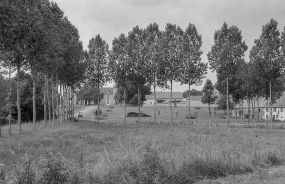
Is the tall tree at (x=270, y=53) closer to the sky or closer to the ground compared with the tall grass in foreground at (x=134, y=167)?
closer to the sky

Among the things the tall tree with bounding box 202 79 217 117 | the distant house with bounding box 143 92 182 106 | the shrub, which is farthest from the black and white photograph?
the distant house with bounding box 143 92 182 106

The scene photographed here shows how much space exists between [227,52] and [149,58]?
12.4 meters

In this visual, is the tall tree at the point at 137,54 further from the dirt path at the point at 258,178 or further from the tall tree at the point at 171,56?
the dirt path at the point at 258,178

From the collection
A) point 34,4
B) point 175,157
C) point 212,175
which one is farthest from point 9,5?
point 212,175

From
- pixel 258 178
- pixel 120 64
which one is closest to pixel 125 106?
pixel 120 64

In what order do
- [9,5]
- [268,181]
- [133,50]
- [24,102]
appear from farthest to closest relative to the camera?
[24,102] < [133,50] < [9,5] < [268,181]

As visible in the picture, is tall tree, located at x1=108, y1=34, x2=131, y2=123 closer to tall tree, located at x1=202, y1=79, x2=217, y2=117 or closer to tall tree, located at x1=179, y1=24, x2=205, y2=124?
tall tree, located at x1=179, y1=24, x2=205, y2=124

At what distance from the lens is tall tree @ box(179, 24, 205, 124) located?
164 feet

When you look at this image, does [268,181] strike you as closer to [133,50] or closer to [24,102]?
[133,50]

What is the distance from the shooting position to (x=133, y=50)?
48.8 metres

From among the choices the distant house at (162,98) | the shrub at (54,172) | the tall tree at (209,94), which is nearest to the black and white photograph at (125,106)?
the shrub at (54,172)

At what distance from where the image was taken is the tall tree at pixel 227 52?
48.4 metres

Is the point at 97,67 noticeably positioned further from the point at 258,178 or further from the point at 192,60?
the point at 258,178

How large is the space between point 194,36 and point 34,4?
32.8m
